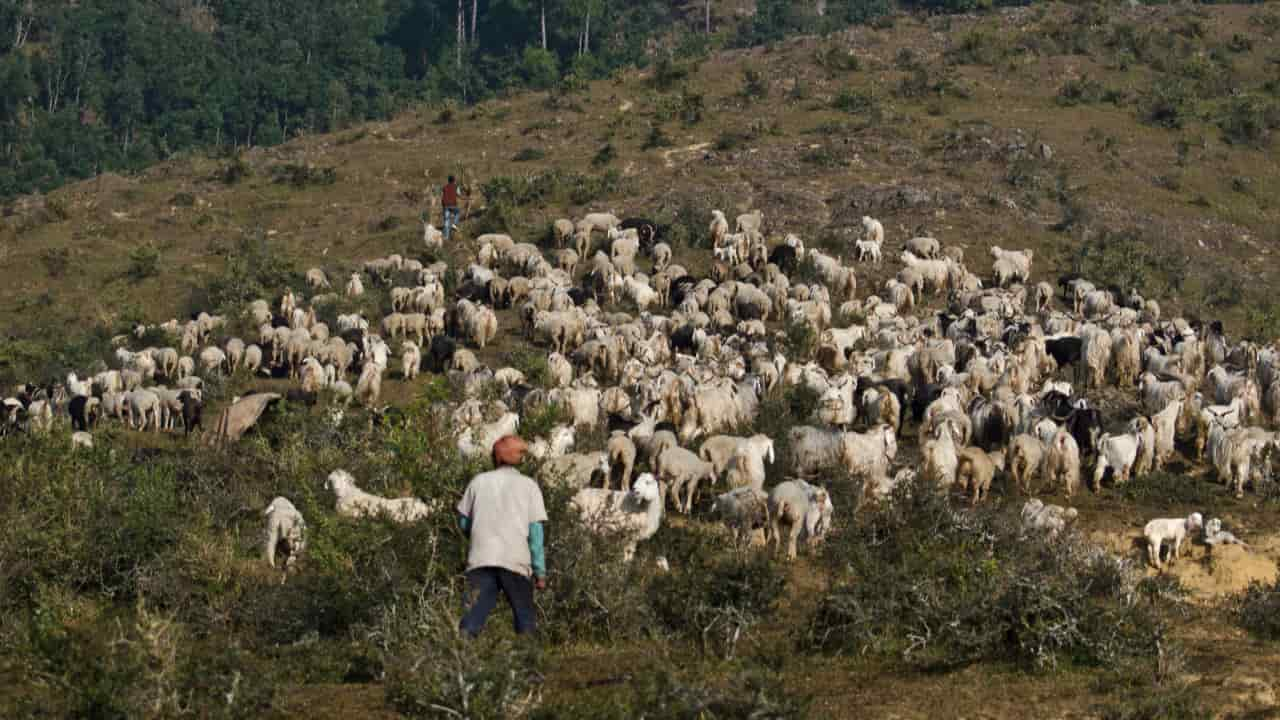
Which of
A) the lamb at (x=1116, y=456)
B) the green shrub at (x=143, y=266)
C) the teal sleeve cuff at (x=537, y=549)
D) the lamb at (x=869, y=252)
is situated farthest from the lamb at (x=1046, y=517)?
the green shrub at (x=143, y=266)

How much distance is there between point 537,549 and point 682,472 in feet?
23.3

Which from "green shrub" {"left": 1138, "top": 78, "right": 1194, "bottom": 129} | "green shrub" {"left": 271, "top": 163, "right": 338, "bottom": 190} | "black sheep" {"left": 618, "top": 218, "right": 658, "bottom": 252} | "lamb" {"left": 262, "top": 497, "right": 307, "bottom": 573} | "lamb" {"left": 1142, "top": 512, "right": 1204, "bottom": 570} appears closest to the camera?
"lamb" {"left": 262, "top": 497, "right": 307, "bottom": 573}

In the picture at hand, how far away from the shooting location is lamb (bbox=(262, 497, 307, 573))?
13594 mm

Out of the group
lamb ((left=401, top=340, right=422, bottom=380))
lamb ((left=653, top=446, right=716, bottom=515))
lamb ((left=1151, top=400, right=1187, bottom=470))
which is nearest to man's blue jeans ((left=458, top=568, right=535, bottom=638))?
lamb ((left=653, top=446, right=716, bottom=515))

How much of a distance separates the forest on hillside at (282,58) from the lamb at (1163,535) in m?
61.3

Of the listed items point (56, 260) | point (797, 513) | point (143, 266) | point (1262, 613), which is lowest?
point (56, 260)

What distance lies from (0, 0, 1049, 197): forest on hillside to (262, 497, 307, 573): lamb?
63062 millimetres

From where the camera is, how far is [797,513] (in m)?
14.5

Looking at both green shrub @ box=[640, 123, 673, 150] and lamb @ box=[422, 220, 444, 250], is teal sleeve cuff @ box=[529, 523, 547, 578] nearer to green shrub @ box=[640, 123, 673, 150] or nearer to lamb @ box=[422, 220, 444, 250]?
lamb @ box=[422, 220, 444, 250]

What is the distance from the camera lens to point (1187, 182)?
3828 centimetres

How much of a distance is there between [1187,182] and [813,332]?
17.7 meters

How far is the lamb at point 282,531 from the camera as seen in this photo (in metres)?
13.6

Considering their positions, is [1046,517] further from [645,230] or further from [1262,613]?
[645,230]

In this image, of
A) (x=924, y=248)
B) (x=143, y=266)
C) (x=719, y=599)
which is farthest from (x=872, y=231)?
(x=719, y=599)
